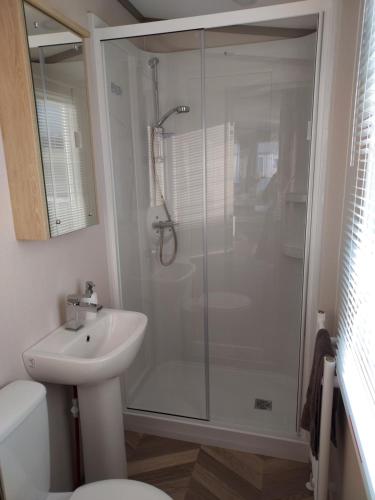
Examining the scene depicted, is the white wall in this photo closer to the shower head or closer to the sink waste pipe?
the sink waste pipe

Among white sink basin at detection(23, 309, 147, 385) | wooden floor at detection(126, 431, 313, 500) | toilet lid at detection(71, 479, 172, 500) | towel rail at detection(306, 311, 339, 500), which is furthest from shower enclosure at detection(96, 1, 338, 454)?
toilet lid at detection(71, 479, 172, 500)

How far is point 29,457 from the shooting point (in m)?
1.21

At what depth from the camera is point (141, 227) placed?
253 centimetres

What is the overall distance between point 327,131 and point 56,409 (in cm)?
194

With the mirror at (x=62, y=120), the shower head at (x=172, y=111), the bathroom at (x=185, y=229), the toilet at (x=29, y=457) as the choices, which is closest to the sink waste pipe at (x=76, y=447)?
the bathroom at (x=185, y=229)

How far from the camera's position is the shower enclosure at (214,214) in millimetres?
2221

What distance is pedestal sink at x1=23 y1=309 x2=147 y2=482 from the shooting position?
1.43m

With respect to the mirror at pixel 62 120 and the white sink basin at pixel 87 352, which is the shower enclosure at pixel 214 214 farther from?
the white sink basin at pixel 87 352

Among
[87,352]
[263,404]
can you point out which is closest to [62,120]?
[87,352]

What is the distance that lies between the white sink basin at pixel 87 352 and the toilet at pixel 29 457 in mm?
118

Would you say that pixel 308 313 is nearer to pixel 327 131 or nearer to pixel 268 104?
pixel 327 131

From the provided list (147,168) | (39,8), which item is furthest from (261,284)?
(39,8)

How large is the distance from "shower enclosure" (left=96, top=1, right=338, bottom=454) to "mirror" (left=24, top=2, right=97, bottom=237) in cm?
36

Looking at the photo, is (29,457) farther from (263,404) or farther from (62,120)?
(263,404)
